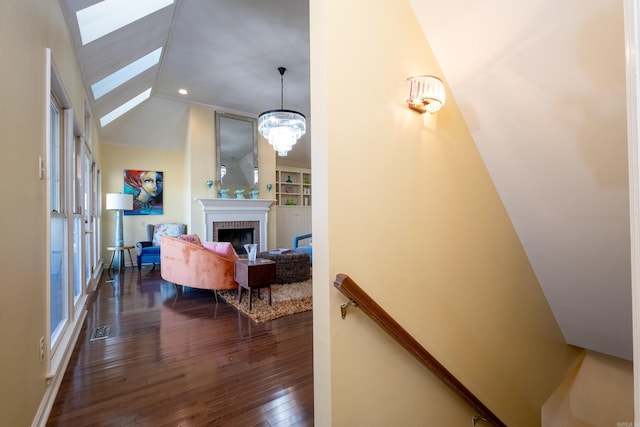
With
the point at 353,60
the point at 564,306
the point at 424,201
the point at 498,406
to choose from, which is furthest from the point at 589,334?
the point at 353,60

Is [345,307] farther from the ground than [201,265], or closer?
farther from the ground

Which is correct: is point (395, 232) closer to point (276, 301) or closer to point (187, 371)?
point (187, 371)

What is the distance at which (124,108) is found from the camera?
5.41m

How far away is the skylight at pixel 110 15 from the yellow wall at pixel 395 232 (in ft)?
8.46

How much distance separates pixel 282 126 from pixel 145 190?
157 inches

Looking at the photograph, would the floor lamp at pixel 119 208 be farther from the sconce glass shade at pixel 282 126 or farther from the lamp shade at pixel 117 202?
the sconce glass shade at pixel 282 126

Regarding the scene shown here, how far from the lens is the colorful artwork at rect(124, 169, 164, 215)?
20.4 feet

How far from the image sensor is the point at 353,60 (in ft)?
4.19

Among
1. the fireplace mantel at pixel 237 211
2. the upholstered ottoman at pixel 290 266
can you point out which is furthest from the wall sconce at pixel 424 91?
the fireplace mantel at pixel 237 211

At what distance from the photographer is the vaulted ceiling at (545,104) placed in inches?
Result: 55.0

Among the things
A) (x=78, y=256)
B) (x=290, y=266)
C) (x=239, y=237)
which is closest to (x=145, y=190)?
(x=239, y=237)

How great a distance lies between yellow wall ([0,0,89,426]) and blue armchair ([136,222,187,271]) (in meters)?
4.37

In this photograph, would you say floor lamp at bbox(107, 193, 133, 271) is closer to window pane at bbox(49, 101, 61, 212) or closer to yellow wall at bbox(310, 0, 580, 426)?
window pane at bbox(49, 101, 61, 212)

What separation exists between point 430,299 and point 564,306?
77.2 inches
